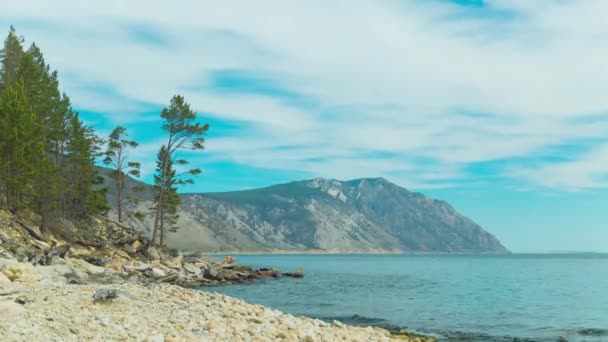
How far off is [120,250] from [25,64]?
20810 millimetres

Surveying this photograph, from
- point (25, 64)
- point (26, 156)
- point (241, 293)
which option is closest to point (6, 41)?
point (25, 64)

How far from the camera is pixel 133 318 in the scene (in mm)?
14562

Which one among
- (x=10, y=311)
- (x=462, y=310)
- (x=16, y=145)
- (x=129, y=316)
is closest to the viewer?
(x=10, y=311)

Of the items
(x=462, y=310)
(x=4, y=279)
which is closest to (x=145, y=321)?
(x=4, y=279)

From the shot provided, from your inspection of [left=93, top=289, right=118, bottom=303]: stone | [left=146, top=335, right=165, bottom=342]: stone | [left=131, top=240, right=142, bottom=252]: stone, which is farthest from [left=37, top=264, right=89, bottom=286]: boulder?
[left=131, top=240, right=142, bottom=252]: stone

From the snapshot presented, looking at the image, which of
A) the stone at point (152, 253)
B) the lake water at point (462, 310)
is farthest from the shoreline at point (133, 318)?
the stone at point (152, 253)

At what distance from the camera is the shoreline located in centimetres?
1237

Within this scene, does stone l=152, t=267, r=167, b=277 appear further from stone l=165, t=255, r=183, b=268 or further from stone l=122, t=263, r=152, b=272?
stone l=165, t=255, r=183, b=268

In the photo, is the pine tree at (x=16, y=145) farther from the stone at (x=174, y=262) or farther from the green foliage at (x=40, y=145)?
the stone at (x=174, y=262)

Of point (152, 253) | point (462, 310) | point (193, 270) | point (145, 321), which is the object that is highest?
point (145, 321)

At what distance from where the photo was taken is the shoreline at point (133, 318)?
40.6 ft

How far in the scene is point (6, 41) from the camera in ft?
201

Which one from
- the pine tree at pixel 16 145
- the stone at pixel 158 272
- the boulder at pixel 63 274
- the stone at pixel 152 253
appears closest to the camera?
the boulder at pixel 63 274

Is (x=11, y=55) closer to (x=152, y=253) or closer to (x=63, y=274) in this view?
(x=152, y=253)
